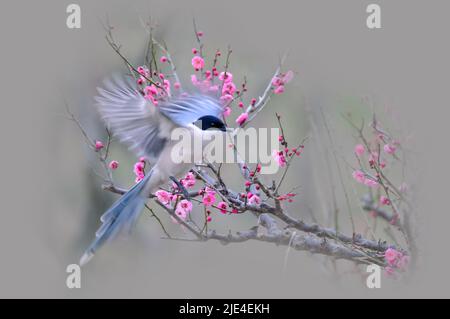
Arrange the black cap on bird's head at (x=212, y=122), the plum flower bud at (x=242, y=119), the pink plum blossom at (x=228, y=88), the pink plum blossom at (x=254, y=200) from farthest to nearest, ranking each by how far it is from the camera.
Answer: the pink plum blossom at (x=228, y=88), the plum flower bud at (x=242, y=119), the black cap on bird's head at (x=212, y=122), the pink plum blossom at (x=254, y=200)

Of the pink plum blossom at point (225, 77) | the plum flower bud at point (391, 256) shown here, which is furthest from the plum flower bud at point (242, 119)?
the plum flower bud at point (391, 256)

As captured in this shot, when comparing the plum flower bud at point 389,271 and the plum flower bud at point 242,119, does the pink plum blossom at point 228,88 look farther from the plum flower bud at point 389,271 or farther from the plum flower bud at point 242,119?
the plum flower bud at point 389,271

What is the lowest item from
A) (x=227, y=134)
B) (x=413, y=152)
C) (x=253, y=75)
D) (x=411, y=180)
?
(x=411, y=180)

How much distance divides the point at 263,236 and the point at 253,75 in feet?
4.24

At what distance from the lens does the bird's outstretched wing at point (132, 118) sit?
1839 millimetres

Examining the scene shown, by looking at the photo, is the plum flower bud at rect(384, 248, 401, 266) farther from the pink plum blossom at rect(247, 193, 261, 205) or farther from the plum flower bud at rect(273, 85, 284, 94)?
the plum flower bud at rect(273, 85, 284, 94)

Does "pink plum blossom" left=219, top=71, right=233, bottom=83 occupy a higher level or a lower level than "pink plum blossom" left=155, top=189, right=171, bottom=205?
higher

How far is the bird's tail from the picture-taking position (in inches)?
77.0

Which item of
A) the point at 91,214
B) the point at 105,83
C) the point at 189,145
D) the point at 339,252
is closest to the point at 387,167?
the point at 339,252

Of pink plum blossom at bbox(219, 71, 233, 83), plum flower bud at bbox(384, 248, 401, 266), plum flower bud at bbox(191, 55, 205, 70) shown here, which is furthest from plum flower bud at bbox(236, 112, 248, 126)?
plum flower bud at bbox(384, 248, 401, 266)

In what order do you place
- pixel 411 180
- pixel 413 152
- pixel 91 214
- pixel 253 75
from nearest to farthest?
pixel 411 180
pixel 413 152
pixel 253 75
pixel 91 214

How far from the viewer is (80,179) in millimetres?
3375

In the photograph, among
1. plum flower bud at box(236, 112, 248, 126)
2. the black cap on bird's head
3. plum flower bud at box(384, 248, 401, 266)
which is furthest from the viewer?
plum flower bud at box(236, 112, 248, 126)

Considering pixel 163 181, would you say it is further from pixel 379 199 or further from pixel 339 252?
pixel 379 199
